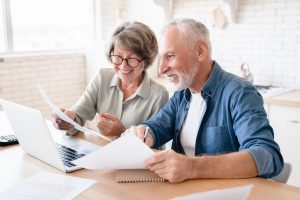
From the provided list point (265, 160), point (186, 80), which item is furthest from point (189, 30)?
point (265, 160)

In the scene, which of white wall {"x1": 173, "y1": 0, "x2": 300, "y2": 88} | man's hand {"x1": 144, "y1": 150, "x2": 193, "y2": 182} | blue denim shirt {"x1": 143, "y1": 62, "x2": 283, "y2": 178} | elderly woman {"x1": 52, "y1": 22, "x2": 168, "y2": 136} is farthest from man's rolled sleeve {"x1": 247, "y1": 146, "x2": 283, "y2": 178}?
white wall {"x1": 173, "y1": 0, "x2": 300, "y2": 88}

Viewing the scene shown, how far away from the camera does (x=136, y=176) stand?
132 cm

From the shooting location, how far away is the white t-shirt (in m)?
1.71

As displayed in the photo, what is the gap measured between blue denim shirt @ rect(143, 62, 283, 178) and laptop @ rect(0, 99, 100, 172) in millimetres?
391

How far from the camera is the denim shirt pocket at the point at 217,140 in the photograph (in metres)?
1.58

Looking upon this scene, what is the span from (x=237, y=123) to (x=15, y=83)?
9.18 feet

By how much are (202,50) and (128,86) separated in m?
0.67

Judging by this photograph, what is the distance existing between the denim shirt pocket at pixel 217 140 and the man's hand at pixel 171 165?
373 millimetres

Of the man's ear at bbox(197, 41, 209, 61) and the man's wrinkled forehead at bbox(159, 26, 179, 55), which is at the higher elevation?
the man's wrinkled forehead at bbox(159, 26, 179, 55)

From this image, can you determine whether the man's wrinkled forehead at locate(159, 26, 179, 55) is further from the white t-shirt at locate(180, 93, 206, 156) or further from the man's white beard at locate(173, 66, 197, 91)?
the white t-shirt at locate(180, 93, 206, 156)

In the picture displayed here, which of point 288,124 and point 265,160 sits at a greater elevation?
point 265,160

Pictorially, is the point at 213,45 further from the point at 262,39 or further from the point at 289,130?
the point at 289,130

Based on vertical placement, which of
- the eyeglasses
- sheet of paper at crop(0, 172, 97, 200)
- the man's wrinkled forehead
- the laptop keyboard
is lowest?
the laptop keyboard

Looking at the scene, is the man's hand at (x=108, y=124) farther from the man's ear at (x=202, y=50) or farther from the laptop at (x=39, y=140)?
the man's ear at (x=202, y=50)
